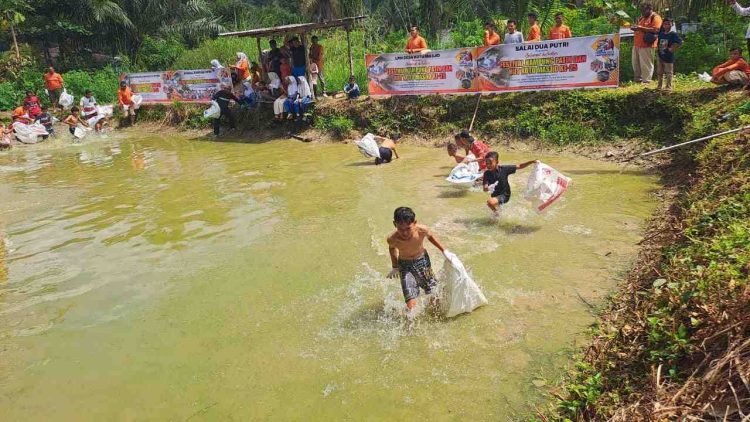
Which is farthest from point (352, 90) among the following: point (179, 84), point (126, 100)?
point (126, 100)

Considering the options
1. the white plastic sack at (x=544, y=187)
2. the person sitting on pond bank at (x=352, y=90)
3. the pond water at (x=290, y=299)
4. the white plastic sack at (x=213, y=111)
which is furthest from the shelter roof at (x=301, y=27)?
the white plastic sack at (x=544, y=187)

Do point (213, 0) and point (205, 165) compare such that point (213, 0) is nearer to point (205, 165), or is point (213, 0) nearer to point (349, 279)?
point (205, 165)

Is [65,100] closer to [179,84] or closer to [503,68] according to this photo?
[179,84]

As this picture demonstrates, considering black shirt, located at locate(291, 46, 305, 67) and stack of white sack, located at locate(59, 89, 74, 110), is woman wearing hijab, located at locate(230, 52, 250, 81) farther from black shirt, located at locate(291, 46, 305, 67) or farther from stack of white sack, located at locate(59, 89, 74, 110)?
stack of white sack, located at locate(59, 89, 74, 110)

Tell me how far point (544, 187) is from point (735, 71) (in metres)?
5.34

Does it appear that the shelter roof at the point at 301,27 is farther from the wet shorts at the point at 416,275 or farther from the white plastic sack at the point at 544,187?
the wet shorts at the point at 416,275

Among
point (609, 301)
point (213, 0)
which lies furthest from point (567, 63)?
point (213, 0)

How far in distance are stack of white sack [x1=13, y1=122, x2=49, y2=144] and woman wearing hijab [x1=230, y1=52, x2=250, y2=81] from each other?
7.71 m

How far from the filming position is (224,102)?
16859 millimetres

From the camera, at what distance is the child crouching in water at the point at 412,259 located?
16.1 ft

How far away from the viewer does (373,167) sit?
11359 millimetres

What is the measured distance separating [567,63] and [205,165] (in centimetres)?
885

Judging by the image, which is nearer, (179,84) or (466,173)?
(466,173)

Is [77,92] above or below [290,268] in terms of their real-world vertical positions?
above
